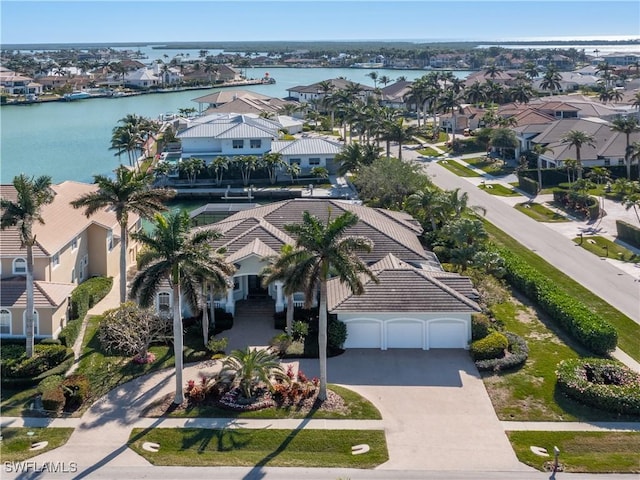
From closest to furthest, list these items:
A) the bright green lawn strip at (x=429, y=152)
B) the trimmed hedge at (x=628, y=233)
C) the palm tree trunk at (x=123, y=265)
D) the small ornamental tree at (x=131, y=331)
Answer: the small ornamental tree at (x=131, y=331) < the palm tree trunk at (x=123, y=265) < the trimmed hedge at (x=628, y=233) < the bright green lawn strip at (x=429, y=152)

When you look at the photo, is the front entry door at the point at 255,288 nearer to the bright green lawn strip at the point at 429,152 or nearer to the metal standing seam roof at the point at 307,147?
the metal standing seam roof at the point at 307,147

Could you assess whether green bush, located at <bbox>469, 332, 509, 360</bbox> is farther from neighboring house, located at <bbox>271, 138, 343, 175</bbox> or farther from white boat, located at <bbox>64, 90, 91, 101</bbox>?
white boat, located at <bbox>64, 90, 91, 101</bbox>

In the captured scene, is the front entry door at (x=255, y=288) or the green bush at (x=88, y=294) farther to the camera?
the front entry door at (x=255, y=288)

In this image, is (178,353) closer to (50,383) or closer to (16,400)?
(50,383)

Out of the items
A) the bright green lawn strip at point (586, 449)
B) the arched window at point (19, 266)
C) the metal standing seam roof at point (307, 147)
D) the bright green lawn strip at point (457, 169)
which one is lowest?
the bright green lawn strip at point (586, 449)

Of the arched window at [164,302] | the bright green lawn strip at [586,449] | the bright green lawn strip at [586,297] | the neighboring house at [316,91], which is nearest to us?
Result: the bright green lawn strip at [586,449]

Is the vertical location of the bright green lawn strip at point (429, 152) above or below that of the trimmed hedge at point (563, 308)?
above

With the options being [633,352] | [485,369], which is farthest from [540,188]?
[485,369]

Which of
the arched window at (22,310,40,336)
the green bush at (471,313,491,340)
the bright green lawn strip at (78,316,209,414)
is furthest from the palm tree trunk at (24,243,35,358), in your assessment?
the green bush at (471,313,491,340)

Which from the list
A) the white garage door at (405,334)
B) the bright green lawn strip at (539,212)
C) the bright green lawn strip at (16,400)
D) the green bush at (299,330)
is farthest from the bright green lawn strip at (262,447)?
the bright green lawn strip at (539,212)

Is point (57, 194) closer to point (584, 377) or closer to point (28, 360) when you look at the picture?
point (28, 360)
